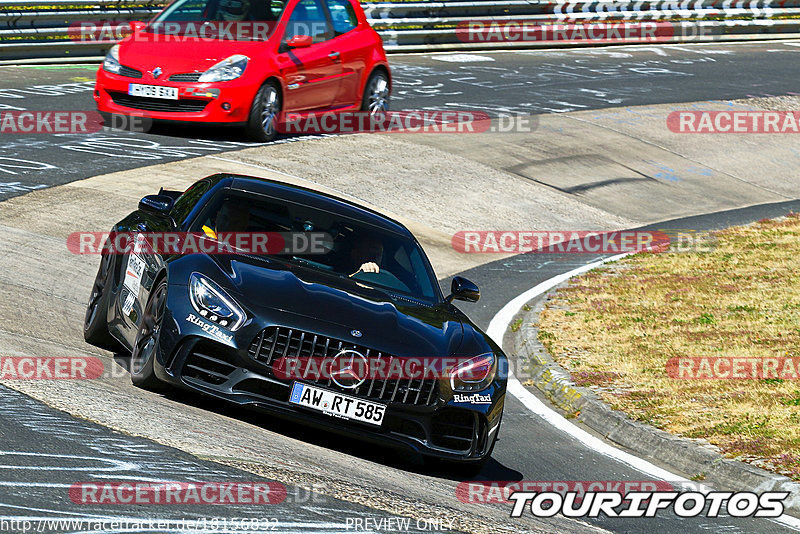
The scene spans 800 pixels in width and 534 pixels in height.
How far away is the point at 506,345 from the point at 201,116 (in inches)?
237

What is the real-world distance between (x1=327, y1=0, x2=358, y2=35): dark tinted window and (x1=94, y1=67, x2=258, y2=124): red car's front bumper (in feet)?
7.28

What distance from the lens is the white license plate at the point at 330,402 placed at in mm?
6504

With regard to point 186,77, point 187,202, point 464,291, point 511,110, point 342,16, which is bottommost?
point 511,110

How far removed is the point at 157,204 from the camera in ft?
26.2

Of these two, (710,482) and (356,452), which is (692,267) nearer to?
(710,482)

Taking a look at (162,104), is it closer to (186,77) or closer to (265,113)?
(186,77)

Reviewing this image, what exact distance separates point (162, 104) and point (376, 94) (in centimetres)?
401

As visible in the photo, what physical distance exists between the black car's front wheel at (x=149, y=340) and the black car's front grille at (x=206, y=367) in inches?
10.5

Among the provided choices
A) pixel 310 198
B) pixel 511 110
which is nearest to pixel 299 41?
pixel 511 110

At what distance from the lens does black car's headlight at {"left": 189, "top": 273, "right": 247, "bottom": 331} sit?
21.7ft

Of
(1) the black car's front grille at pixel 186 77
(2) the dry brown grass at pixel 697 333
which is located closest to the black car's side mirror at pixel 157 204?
(2) the dry brown grass at pixel 697 333

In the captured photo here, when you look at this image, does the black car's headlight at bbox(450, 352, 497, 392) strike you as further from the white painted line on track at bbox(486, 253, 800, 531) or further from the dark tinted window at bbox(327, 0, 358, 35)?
the dark tinted window at bbox(327, 0, 358, 35)

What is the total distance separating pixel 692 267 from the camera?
45.6 feet

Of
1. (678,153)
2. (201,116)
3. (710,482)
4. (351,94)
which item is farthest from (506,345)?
(678,153)
